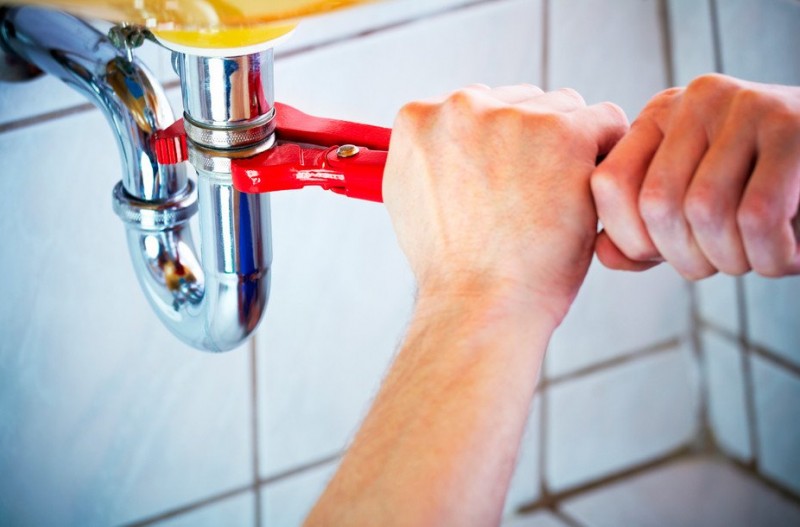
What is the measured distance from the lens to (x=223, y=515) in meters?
0.62

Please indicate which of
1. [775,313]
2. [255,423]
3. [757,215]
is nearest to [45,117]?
[255,423]

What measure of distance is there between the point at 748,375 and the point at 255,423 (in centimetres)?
39

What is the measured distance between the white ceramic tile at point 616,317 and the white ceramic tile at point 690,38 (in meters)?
0.15

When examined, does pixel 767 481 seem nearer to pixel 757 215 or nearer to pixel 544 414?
pixel 544 414

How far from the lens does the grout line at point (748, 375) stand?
2.48 ft

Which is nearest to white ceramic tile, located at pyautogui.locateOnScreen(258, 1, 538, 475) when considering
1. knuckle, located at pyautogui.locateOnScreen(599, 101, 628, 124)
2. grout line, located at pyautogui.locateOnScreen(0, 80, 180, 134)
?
grout line, located at pyautogui.locateOnScreen(0, 80, 180, 134)

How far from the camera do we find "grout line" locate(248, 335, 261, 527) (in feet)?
1.93

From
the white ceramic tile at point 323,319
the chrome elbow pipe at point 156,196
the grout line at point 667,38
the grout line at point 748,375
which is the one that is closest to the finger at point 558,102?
the chrome elbow pipe at point 156,196

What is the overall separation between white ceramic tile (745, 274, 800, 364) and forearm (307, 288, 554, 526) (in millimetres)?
437

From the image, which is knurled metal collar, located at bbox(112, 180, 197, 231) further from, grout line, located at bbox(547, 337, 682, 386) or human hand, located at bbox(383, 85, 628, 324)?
grout line, located at bbox(547, 337, 682, 386)

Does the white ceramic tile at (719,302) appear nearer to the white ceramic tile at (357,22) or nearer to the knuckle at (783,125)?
the white ceramic tile at (357,22)

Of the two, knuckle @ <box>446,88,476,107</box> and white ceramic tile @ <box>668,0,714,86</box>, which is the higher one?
knuckle @ <box>446,88,476,107</box>

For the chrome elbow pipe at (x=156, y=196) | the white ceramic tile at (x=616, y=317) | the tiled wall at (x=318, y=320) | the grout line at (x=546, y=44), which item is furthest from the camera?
the white ceramic tile at (x=616, y=317)

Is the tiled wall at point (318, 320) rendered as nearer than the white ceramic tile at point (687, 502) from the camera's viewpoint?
Yes
